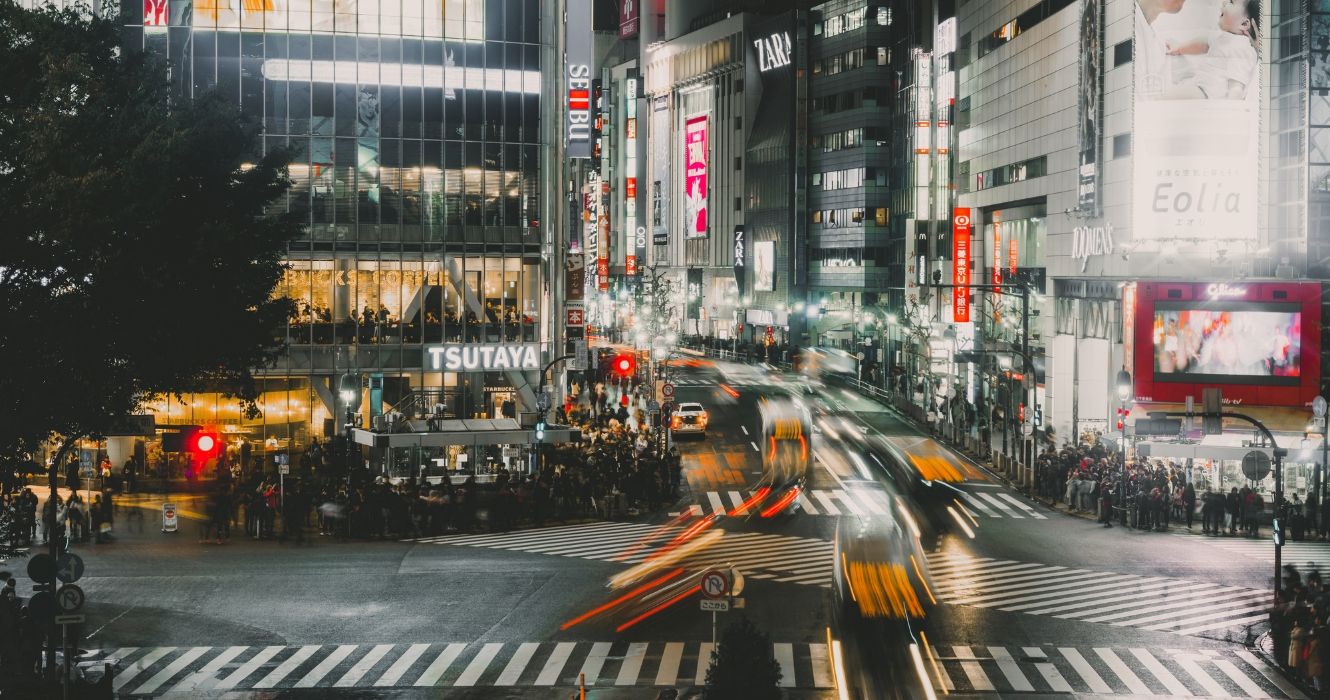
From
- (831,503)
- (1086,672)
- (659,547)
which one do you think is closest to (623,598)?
(659,547)

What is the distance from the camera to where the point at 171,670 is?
83.7 ft

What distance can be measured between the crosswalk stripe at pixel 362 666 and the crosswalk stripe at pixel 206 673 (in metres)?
2.50

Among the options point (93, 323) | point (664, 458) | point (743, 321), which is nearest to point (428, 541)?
point (664, 458)

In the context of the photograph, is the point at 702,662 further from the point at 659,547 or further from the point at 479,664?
the point at 659,547

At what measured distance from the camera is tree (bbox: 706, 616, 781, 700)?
20.0 meters

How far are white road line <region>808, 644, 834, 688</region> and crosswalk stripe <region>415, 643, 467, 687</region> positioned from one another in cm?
703

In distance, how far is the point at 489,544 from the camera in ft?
131

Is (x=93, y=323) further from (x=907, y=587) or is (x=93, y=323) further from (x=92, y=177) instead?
(x=907, y=587)

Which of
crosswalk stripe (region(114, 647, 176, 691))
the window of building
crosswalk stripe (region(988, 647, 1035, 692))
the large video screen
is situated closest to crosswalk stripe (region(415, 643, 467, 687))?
crosswalk stripe (region(114, 647, 176, 691))

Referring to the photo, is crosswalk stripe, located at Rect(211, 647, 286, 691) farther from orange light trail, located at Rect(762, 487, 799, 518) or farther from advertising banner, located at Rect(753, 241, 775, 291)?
advertising banner, located at Rect(753, 241, 775, 291)

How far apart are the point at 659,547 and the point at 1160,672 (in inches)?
660

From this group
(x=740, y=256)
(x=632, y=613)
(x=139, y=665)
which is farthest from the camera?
(x=740, y=256)

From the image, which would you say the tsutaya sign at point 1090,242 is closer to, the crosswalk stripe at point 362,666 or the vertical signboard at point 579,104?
the vertical signboard at point 579,104

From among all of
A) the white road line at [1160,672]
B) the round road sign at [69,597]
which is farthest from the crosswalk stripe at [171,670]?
the white road line at [1160,672]
